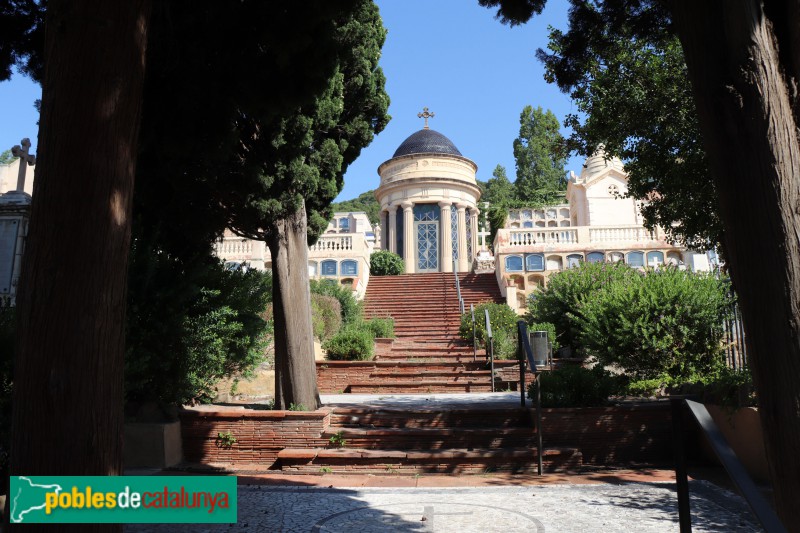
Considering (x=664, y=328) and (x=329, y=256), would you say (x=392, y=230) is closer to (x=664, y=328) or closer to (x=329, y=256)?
(x=329, y=256)

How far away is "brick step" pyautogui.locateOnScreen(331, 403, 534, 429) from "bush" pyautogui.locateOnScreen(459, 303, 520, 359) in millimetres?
5928

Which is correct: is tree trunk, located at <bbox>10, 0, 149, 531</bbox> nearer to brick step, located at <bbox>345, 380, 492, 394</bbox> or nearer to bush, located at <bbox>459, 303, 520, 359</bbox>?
brick step, located at <bbox>345, 380, 492, 394</bbox>

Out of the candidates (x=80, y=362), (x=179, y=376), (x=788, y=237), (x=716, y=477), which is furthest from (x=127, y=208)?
(x=716, y=477)

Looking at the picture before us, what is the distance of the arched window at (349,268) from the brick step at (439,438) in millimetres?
14448

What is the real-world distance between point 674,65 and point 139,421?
8.30 meters

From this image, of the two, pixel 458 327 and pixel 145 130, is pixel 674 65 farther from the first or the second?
pixel 458 327

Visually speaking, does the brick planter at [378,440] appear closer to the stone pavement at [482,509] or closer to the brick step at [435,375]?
the stone pavement at [482,509]

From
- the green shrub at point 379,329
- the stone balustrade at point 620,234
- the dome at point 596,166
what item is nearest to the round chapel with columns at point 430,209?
the stone balustrade at point 620,234

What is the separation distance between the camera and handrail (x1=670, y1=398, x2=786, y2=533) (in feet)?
7.16

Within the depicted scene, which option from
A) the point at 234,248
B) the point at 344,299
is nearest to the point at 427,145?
the point at 234,248

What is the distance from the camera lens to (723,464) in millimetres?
2469

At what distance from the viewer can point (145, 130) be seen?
6.02 metres

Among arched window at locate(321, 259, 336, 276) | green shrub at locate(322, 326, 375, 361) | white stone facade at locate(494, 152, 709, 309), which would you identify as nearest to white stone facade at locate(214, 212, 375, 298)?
arched window at locate(321, 259, 336, 276)

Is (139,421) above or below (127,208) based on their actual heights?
below
